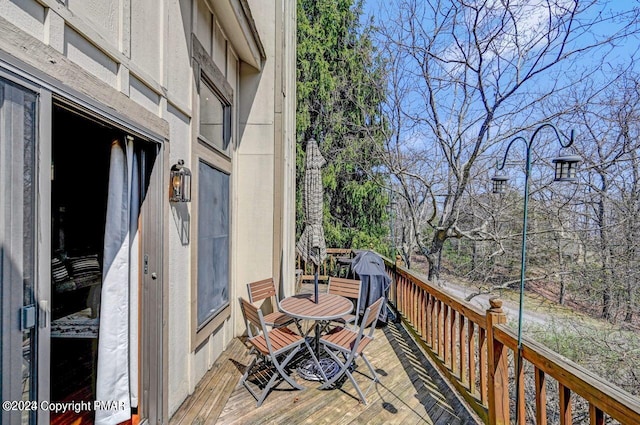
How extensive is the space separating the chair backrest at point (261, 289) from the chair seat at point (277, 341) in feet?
2.00

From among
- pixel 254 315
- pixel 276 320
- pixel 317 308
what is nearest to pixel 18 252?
pixel 254 315

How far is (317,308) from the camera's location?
3.54 metres

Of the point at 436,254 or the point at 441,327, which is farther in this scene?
the point at 436,254

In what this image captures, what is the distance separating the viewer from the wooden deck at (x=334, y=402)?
275 cm

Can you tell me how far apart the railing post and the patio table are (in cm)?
142

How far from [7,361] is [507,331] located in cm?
288

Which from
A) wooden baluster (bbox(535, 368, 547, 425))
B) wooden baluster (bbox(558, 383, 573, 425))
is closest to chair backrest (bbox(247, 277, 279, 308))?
wooden baluster (bbox(535, 368, 547, 425))

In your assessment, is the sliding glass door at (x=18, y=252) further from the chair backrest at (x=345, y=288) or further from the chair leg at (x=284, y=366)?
the chair backrest at (x=345, y=288)

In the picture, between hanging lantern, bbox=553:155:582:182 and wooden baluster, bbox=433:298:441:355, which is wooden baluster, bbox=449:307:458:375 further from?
hanging lantern, bbox=553:155:582:182

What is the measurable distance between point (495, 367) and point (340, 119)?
364 inches

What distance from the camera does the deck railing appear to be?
1.62 meters

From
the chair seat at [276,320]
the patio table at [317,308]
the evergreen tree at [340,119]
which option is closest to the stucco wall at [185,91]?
the chair seat at [276,320]

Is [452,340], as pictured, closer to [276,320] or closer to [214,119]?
[276,320]

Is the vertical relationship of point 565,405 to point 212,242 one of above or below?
below
